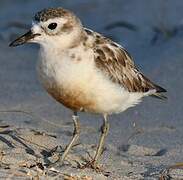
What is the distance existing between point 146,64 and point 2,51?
2151 mm

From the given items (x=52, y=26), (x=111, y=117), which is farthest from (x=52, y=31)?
(x=111, y=117)

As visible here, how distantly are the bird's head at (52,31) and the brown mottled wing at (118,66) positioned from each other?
234 mm

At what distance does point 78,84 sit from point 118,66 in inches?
26.4

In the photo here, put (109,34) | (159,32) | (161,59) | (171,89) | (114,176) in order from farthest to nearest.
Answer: (109,34), (159,32), (161,59), (171,89), (114,176)

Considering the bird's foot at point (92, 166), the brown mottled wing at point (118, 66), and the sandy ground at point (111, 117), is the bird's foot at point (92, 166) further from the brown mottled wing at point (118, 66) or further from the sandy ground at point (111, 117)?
the brown mottled wing at point (118, 66)

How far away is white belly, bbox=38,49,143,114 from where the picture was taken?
5605 millimetres

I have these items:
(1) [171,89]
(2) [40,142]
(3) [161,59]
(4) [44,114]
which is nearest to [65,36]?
(2) [40,142]

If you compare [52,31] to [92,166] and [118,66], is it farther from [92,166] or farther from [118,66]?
[92,166]

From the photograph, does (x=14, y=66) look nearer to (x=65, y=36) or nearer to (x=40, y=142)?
(x=40, y=142)

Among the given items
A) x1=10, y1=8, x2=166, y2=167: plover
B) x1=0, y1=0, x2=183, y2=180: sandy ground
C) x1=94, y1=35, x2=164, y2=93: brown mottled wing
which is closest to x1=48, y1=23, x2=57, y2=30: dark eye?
x1=10, y1=8, x2=166, y2=167: plover

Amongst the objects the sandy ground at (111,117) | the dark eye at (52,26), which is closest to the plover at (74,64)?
the dark eye at (52,26)

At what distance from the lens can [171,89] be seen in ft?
27.7

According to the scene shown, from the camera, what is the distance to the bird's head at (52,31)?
5703mm

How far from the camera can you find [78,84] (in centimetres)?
564
